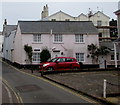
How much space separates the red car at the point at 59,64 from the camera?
23422mm

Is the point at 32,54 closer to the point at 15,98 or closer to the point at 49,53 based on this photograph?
the point at 49,53

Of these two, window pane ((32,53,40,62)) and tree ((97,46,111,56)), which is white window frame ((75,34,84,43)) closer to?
tree ((97,46,111,56))

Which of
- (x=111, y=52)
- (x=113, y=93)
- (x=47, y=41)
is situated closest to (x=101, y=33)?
(x=111, y=52)

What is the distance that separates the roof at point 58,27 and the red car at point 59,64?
882 cm

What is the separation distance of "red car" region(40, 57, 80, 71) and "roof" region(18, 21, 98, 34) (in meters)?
8.82

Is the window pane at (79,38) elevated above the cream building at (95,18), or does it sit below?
below

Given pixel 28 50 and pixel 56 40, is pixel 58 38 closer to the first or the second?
pixel 56 40

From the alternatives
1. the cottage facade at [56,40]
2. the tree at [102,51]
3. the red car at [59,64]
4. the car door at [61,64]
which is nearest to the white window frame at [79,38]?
the cottage facade at [56,40]

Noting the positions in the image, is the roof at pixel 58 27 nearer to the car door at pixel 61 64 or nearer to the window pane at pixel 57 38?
the window pane at pixel 57 38

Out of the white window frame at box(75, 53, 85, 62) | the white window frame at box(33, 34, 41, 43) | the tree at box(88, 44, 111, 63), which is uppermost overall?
the white window frame at box(33, 34, 41, 43)

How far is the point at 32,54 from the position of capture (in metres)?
31.4

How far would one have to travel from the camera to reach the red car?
23422 mm

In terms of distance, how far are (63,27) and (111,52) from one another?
26.4 ft

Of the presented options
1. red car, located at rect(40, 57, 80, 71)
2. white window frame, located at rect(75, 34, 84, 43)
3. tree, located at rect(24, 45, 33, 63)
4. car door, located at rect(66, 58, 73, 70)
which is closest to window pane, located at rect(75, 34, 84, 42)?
white window frame, located at rect(75, 34, 84, 43)
